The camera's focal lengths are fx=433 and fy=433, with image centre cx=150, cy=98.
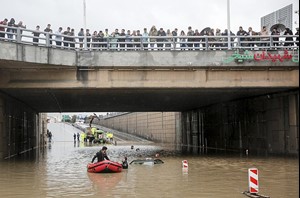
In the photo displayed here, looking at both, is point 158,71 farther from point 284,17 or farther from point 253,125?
Answer: point 253,125

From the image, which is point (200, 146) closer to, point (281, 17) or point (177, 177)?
point (281, 17)

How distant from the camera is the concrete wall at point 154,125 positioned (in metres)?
64.4

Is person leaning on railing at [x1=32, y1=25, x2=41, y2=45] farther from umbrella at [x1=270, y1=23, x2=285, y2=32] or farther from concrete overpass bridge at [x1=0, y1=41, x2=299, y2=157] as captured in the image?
umbrella at [x1=270, y1=23, x2=285, y2=32]

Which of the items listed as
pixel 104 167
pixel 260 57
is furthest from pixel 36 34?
pixel 260 57

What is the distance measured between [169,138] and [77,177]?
158 feet

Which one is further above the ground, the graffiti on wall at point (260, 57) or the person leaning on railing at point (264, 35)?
the person leaning on railing at point (264, 35)

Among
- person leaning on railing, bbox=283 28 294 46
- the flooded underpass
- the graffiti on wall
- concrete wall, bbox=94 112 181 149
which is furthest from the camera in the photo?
concrete wall, bbox=94 112 181 149

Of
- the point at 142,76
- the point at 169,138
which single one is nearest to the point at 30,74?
the point at 142,76

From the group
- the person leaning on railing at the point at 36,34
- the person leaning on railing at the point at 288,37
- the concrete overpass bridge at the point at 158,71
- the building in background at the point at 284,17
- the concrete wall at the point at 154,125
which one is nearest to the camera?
the person leaning on railing at the point at 36,34

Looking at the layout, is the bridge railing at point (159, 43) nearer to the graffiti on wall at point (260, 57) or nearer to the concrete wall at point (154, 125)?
the graffiti on wall at point (260, 57)

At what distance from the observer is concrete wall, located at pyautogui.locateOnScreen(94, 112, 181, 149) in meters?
64.4

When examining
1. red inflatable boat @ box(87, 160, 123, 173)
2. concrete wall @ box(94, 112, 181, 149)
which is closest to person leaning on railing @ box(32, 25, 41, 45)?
red inflatable boat @ box(87, 160, 123, 173)

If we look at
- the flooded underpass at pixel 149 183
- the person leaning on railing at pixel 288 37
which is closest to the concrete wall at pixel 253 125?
the person leaning on railing at pixel 288 37

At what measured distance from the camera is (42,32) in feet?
80.5
